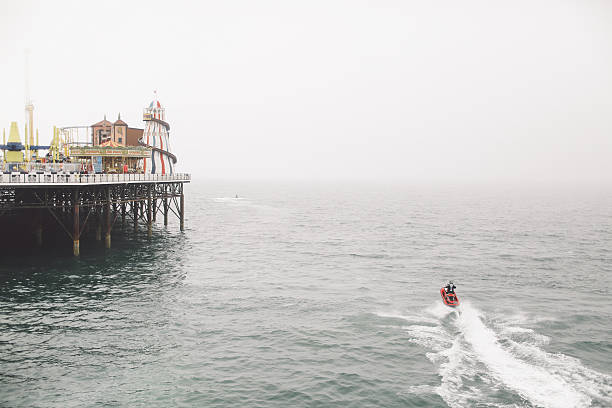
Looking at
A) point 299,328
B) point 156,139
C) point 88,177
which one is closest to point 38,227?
point 88,177

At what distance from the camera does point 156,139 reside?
7344cm

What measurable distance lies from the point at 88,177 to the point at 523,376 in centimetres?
4274

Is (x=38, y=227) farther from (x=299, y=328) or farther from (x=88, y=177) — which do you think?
(x=299, y=328)

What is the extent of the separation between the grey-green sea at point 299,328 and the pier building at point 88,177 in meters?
5.30

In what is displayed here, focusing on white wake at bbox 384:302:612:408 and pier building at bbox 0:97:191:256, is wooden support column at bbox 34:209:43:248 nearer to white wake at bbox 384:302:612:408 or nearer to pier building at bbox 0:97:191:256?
pier building at bbox 0:97:191:256

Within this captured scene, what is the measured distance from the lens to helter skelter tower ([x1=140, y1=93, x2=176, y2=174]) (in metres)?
72.3

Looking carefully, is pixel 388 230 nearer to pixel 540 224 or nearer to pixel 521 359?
pixel 540 224

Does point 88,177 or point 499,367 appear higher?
point 88,177

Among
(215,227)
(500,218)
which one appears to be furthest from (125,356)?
(500,218)

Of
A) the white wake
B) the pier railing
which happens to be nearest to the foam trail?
the white wake

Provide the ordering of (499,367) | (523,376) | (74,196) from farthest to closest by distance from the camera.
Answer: (74,196)
(499,367)
(523,376)

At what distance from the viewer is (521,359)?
25953mm

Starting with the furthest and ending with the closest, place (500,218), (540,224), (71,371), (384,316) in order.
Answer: (500,218) → (540,224) → (384,316) → (71,371)

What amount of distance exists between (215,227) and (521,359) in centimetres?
6128
